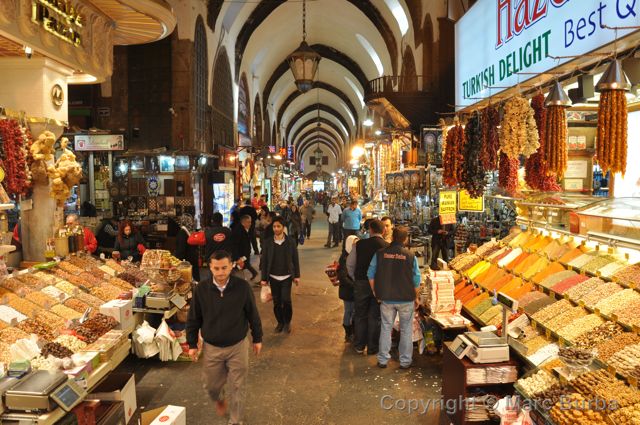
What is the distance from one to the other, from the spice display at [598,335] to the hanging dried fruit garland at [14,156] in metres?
5.52

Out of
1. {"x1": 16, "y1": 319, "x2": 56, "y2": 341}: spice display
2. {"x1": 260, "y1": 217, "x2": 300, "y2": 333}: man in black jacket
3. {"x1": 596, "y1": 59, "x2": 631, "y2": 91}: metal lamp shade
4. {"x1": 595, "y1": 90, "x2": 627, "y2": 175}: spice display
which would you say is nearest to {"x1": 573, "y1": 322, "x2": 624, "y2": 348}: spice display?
{"x1": 595, "y1": 90, "x2": 627, "y2": 175}: spice display

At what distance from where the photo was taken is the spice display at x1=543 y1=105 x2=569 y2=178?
430cm

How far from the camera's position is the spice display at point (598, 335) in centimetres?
359

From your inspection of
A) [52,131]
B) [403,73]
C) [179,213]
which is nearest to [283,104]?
[403,73]

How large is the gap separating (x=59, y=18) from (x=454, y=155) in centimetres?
483

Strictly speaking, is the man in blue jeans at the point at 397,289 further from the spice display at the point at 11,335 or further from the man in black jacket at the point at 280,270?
the spice display at the point at 11,335

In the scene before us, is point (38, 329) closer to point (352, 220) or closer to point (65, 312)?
point (65, 312)

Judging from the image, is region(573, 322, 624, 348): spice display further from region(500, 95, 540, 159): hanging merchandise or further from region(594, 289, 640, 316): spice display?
region(500, 95, 540, 159): hanging merchandise

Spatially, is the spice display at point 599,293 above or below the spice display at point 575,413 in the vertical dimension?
above

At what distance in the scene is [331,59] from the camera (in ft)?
88.3

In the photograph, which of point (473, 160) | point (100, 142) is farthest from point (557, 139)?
point (100, 142)

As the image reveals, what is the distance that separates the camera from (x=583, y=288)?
4.29 m

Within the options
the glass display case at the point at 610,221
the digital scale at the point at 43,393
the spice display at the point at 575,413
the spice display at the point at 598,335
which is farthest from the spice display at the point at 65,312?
the glass display case at the point at 610,221

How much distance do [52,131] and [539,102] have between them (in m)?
5.50
